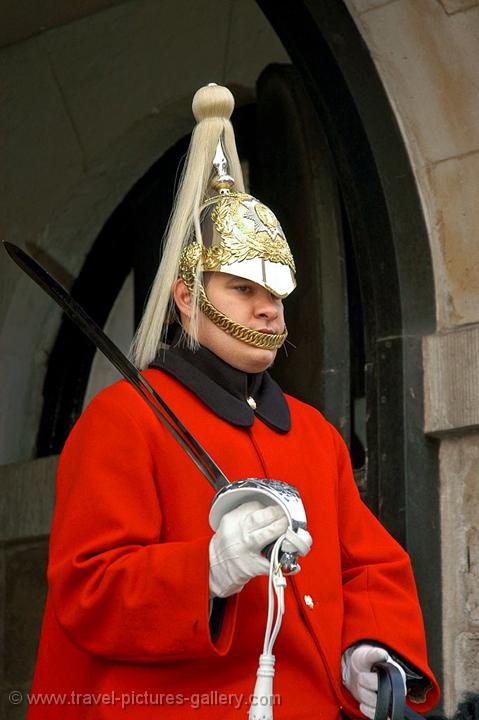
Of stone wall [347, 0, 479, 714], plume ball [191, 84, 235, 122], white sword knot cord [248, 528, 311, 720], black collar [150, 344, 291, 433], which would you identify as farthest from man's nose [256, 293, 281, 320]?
stone wall [347, 0, 479, 714]

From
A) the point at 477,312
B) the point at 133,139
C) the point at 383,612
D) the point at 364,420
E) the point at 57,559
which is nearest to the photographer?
the point at 57,559

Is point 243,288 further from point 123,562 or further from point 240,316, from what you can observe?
point 123,562

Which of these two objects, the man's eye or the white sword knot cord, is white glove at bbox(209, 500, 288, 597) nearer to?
the white sword knot cord

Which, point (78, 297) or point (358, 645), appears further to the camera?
point (78, 297)

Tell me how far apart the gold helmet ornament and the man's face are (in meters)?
0.01

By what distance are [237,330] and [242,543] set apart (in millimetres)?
581

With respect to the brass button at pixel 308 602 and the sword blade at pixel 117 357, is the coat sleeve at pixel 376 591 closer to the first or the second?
the brass button at pixel 308 602

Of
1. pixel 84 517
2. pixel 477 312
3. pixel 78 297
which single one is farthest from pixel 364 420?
pixel 84 517

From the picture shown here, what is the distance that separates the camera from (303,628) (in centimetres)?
315

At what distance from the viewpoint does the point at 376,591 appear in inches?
131

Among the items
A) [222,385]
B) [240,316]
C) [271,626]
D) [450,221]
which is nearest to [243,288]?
[240,316]

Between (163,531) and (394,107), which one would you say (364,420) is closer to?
(394,107)

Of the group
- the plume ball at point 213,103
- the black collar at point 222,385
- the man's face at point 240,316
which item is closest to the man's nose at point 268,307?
the man's face at point 240,316

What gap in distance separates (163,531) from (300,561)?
26 cm
